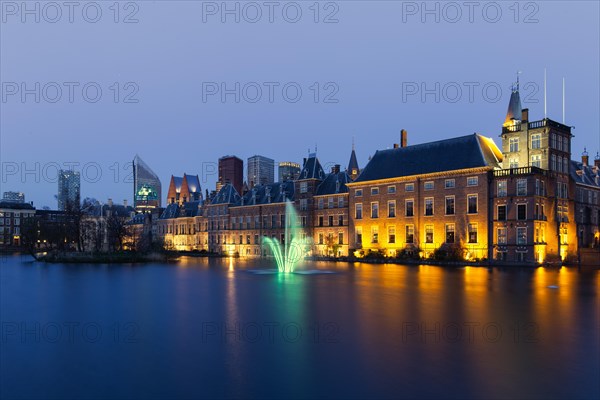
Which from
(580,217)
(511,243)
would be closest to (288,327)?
(511,243)

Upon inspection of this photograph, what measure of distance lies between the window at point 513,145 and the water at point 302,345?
1437 inches

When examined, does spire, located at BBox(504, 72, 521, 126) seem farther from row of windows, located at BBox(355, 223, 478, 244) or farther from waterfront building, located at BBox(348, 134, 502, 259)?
row of windows, located at BBox(355, 223, 478, 244)

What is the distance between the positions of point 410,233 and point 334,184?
1846 cm

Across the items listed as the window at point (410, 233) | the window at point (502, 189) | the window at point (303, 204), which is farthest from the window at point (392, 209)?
the window at point (303, 204)

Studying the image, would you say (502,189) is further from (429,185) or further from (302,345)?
(302,345)

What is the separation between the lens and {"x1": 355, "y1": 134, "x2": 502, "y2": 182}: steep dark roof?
60969 millimetres

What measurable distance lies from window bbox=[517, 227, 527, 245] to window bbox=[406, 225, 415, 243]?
14.1 metres

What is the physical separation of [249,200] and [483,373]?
277ft

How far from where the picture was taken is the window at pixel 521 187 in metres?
55.6

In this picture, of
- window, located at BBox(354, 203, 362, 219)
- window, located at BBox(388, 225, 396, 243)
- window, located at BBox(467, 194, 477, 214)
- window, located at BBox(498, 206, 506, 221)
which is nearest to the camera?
window, located at BBox(498, 206, 506, 221)

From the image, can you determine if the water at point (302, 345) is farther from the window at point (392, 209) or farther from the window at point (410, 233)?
the window at point (392, 209)

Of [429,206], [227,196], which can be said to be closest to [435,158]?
[429,206]

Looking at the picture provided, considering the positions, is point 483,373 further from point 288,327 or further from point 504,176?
point 504,176

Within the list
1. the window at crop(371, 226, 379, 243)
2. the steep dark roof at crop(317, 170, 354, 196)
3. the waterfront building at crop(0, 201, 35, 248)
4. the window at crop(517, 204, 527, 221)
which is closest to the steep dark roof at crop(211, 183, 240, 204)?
the steep dark roof at crop(317, 170, 354, 196)
